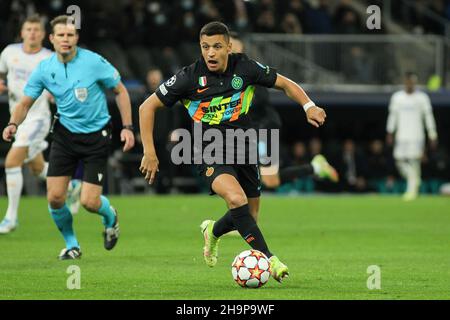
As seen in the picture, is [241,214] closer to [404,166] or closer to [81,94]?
[81,94]

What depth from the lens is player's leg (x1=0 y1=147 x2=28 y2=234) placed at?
50.0 feet

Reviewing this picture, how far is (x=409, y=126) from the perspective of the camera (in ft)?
83.1

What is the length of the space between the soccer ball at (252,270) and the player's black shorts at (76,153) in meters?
3.07

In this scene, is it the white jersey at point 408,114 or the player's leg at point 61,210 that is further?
the white jersey at point 408,114

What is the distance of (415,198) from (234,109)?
14659 mm

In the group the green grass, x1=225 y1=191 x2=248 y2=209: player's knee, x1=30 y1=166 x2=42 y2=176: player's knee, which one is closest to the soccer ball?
the green grass

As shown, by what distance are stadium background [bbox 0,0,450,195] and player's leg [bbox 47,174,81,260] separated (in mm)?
12455

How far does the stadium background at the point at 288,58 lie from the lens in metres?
26.1

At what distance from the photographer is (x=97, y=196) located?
1250 centimetres

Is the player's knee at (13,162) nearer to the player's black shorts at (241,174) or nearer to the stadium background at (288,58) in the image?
the player's black shorts at (241,174)

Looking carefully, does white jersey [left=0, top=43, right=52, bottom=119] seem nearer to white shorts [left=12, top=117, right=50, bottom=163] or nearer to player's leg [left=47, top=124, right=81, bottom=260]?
white shorts [left=12, top=117, right=50, bottom=163]

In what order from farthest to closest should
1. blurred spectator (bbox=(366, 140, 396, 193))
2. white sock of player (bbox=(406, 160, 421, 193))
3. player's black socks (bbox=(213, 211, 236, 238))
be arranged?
blurred spectator (bbox=(366, 140, 396, 193)) → white sock of player (bbox=(406, 160, 421, 193)) → player's black socks (bbox=(213, 211, 236, 238))

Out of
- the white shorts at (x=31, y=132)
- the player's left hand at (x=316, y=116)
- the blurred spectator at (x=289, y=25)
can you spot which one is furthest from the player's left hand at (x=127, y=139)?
the blurred spectator at (x=289, y=25)

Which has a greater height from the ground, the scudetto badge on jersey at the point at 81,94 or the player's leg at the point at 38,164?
the scudetto badge on jersey at the point at 81,94
